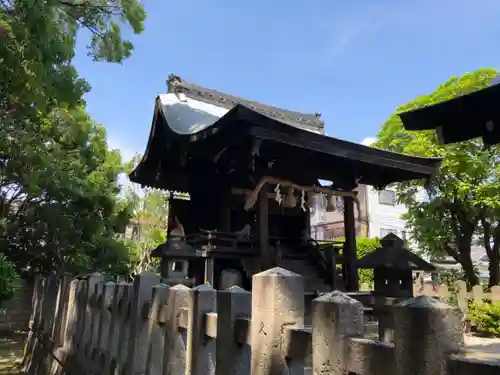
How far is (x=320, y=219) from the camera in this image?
131 ft

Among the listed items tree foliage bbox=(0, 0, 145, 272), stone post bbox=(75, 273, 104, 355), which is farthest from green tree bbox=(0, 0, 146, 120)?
stone post bbox=(75, 273, 104, 355)

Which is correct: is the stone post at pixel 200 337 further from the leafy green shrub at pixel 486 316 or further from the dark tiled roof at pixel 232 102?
the leafy green shrub at pixel 486 316

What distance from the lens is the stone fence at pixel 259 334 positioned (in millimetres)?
1424

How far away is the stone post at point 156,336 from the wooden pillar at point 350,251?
7.00 m

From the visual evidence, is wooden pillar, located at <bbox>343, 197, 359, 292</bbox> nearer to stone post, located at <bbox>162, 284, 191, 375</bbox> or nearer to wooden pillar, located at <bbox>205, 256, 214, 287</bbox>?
wooden pillar, located at <bbox>205, 256, 214, 287</bbox>

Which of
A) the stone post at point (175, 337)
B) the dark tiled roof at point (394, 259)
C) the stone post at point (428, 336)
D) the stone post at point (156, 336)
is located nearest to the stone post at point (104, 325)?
the stone post at point (156, 336)

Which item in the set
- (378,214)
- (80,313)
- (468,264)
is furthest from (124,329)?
(378,214)

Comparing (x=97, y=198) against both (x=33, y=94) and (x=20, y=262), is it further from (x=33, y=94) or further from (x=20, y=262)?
(x=33, y=94)

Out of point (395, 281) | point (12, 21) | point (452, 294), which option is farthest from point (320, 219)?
point (12, 21)

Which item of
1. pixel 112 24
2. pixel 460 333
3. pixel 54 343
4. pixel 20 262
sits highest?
pixel 112 24

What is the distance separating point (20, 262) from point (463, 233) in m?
17.5

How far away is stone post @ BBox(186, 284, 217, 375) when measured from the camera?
2.82 m

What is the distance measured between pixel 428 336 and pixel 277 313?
889 millimetres

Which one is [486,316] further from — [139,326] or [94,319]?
[139,326]
